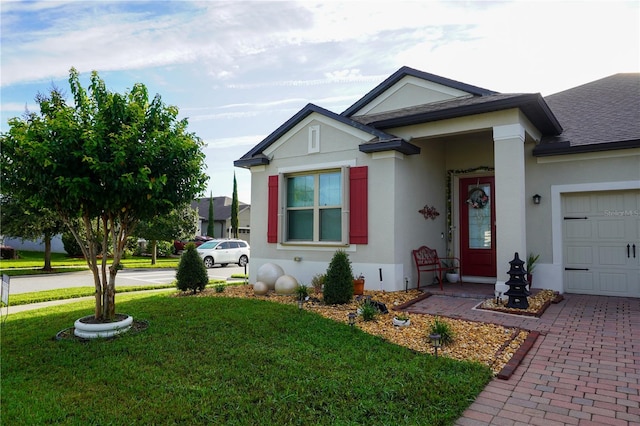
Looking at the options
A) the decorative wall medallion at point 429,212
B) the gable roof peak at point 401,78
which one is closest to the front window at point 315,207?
the decorative wall medallion at point 429,212

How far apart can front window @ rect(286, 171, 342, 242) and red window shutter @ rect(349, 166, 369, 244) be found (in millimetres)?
374

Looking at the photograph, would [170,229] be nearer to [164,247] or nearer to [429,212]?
[164,247]

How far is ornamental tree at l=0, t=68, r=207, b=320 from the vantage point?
Answer: 493cm

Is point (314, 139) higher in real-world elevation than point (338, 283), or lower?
higher

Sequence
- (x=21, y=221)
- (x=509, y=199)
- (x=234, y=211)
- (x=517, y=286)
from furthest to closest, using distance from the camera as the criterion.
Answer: (x=234, y=211) → (x=21, y=221) → (x=509, y=199) → (x=517, y=286)

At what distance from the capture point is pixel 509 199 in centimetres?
693

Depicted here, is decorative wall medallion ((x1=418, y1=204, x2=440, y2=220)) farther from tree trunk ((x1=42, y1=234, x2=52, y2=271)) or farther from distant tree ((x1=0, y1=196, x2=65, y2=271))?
tree trunk ((x1=42, y1=234, x2=52, y2=271))

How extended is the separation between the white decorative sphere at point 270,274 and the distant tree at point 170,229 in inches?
469

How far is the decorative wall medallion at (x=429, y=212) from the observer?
8761 mm

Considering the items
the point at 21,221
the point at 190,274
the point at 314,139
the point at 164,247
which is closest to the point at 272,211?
the point at 314,139

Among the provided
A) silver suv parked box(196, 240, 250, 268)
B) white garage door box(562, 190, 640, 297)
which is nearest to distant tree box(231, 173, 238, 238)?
silver suv parked box(196, 240, 250, 268)

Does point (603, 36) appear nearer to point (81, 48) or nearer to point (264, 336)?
point (264, 336)

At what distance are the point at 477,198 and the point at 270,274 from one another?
5.04m

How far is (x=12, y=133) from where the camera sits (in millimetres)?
4961
